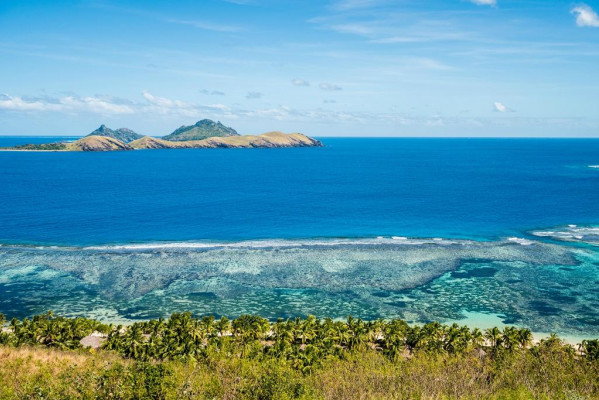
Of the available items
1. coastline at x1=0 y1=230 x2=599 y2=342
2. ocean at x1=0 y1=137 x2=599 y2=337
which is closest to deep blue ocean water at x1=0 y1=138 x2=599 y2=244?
ocean at x1=0 y1=137 x2=599 y2=337

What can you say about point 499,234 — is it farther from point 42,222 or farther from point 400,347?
point 42,222

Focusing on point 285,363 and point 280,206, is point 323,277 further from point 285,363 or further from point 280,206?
point 280,206

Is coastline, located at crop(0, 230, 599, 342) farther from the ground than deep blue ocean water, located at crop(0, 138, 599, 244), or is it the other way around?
deep blue ocean water, located at crop(0, 138, 599, 244)

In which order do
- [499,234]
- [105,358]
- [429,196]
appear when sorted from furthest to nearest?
[429,196] < [499,234] < [105,358]

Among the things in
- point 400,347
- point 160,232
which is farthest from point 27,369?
point 160,232

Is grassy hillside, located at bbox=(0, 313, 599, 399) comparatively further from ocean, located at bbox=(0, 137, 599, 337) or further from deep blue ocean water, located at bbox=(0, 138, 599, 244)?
deep blue ocean water, located at bbox=(0, 138, 599, 244)

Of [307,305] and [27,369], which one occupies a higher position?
[27,369]

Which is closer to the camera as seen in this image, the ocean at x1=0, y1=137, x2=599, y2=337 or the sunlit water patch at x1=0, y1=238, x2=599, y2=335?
the sunlit water patch at x1=0, y1=238, x2=599, y2=335

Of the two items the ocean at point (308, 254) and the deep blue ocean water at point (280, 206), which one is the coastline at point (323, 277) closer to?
the ocean at point (308, 254)
